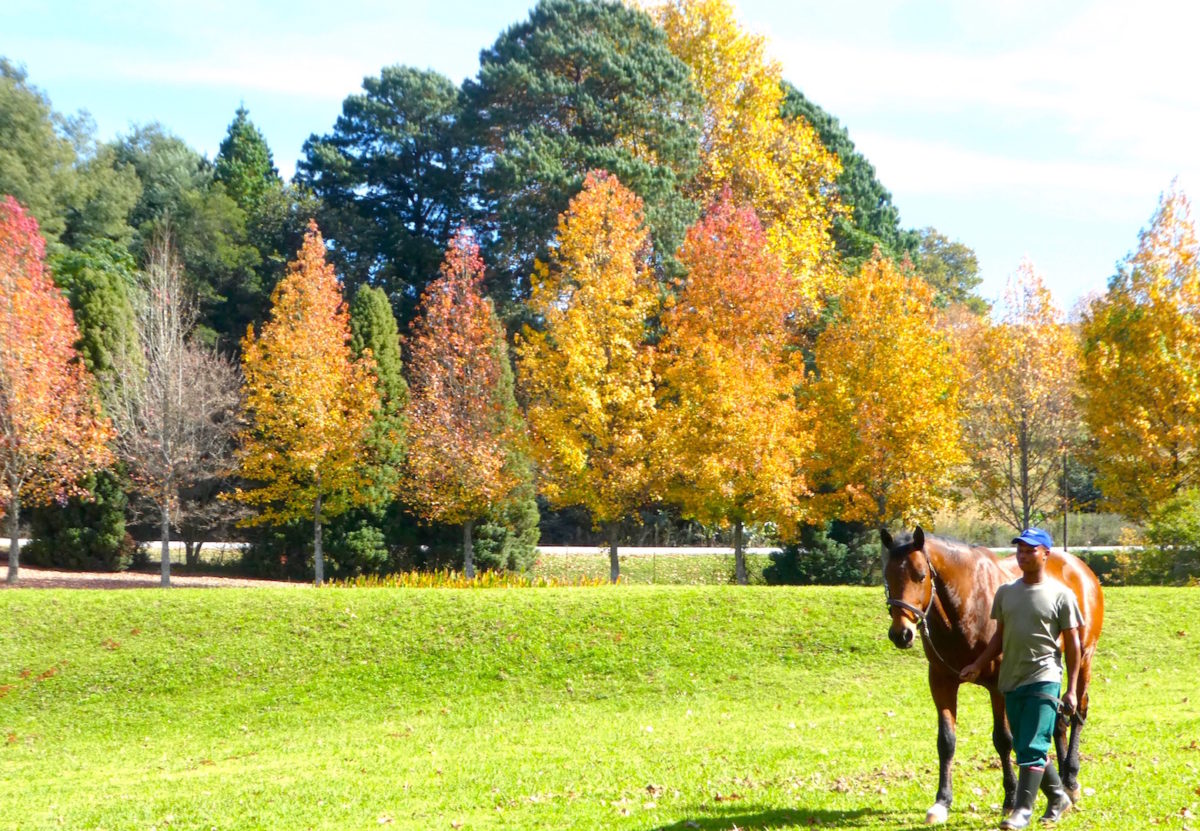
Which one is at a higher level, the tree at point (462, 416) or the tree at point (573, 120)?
the tree at point (573, 120)

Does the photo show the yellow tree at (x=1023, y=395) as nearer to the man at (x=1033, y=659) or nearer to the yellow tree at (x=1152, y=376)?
the yellow tree at (x=1152, y=376)

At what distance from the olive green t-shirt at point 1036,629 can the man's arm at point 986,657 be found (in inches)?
7.7

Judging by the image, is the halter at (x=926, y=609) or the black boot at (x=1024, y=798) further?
the halter at (x=926, y=609)

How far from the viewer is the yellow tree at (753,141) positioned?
4400 centimetres

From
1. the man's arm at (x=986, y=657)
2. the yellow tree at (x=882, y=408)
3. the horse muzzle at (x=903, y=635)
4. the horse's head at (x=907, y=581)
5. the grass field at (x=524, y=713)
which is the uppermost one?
the yellow tree at (x=882, y=408)

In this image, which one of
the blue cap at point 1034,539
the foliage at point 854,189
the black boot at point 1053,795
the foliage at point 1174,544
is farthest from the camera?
the foliage at point 854,189

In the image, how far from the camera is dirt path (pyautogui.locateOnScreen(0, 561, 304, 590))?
2752 cm

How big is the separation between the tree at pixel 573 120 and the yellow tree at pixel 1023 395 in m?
12.0

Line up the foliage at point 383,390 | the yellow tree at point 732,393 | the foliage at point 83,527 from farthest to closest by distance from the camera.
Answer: the foliage at point 383,390
the foliage at point 83,527
the yellow tree at point 732,393

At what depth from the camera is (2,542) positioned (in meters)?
37.7

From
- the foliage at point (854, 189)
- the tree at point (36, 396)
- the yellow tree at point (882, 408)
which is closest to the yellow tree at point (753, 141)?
Answer: the foliage at point (854, 189)

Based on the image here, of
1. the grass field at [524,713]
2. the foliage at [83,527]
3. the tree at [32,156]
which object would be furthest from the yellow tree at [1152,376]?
the tree at [32,156]

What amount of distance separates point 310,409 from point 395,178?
72.9 feet

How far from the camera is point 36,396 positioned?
85.5 ft
